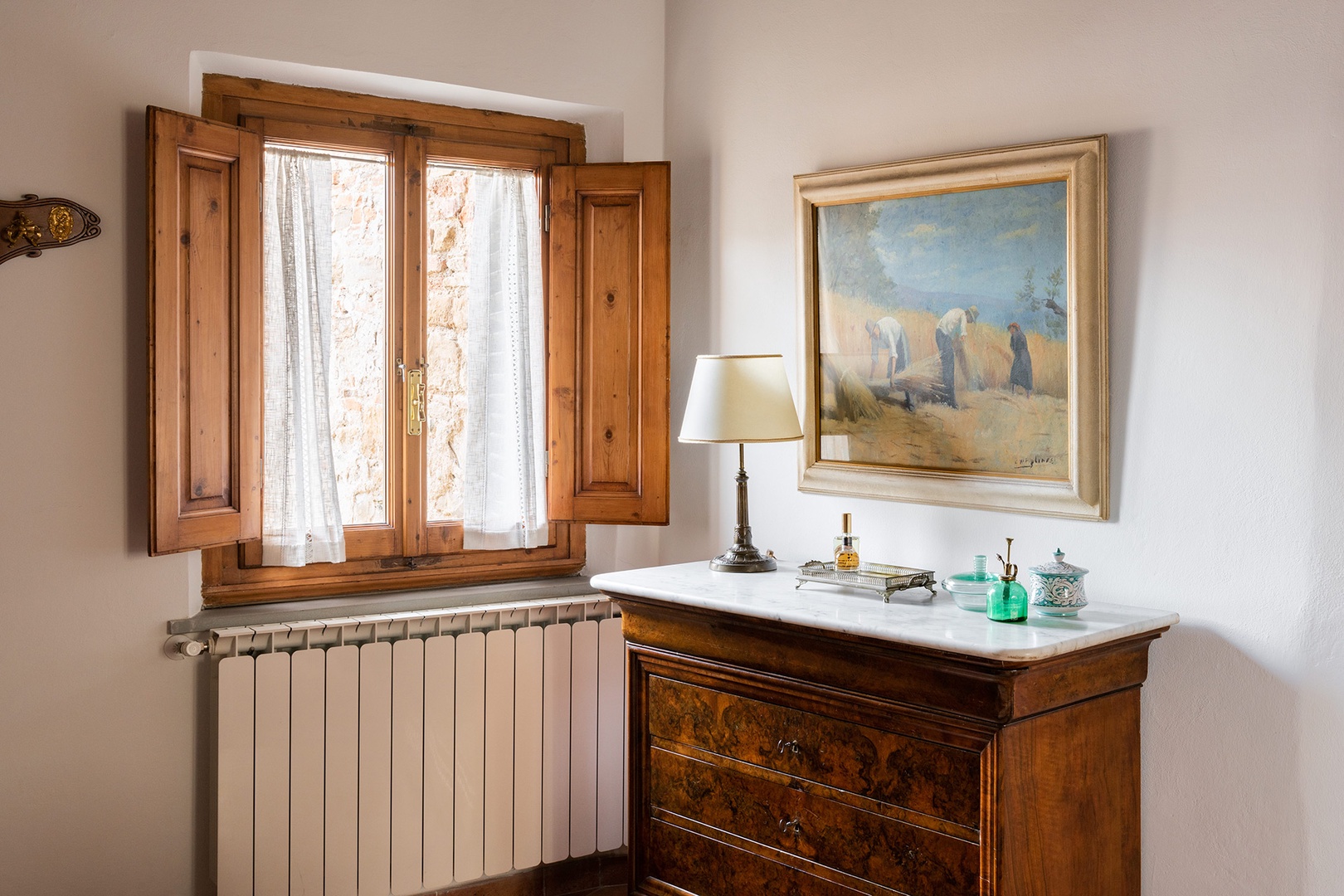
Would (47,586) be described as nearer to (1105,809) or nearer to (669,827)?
(669,827)

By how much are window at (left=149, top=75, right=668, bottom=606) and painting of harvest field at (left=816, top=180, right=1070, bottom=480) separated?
2.27 feet

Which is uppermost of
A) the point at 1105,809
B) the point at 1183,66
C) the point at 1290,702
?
the point at 1183,66

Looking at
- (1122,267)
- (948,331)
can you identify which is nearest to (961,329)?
(948,331)

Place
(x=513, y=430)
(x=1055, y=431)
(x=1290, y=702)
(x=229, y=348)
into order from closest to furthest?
(x=1290, y=702)
(x=1055, y=431)
(x=229, y=348)
(x=513, y=430)

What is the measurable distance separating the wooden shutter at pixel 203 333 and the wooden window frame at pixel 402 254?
177mm

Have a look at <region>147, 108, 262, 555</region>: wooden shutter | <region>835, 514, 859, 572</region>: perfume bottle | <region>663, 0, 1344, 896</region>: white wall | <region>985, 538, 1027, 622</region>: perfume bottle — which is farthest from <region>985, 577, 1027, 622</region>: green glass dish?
<region>147, 108, 262, 555</region>: wooden shutter

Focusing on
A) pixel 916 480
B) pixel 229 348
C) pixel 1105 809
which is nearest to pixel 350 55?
pixel 229 348

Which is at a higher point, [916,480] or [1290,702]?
[916,480]

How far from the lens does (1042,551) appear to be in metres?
2.70

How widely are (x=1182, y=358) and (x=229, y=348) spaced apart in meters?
2.53

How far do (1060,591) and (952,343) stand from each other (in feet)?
2.57

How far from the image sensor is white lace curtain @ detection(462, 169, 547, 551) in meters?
3.58

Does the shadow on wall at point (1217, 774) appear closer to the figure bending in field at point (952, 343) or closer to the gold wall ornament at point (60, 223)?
the figure bending in field at point (952, 343)

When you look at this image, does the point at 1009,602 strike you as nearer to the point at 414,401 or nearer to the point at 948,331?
the point at 948,331
